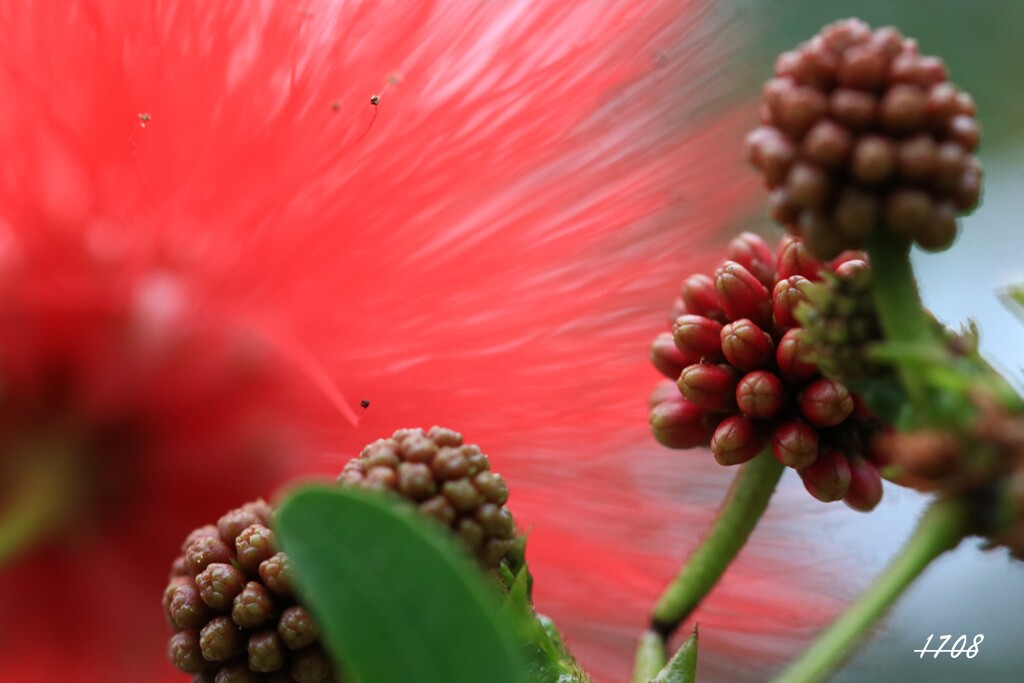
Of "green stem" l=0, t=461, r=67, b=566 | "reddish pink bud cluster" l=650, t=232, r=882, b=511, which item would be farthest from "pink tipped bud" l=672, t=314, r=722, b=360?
"green stem" l=0, t=461, r=67, b=566

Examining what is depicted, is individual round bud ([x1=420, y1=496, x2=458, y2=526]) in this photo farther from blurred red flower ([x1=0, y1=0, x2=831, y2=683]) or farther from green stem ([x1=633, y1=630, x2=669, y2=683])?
blurred red flower ([x1=0, y1=0, x2=831, y2=683])

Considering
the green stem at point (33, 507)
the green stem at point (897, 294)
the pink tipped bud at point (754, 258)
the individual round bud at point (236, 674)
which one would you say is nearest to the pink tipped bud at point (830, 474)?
the pink tipped bud at point (754, 258)

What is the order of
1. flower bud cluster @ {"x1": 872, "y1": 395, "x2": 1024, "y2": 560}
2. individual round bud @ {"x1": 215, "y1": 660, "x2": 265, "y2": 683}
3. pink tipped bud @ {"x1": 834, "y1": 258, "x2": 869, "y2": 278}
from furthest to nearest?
individual round bud @ {"x1": 215, "y1": 660, "x2": 265, "y2": 683}
pink tipped bud @ {"x1": 834, "y1": 258, "x2": 869, "y2": 278}
flower bud cluster @ {"x1": 872, "y1": 395, "x2": 1024, "y2": 560}

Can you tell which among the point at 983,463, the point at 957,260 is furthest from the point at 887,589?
the point at 957,260

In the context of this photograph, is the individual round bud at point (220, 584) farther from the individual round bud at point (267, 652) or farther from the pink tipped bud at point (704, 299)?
the pink tipped bud at point (704, 299)

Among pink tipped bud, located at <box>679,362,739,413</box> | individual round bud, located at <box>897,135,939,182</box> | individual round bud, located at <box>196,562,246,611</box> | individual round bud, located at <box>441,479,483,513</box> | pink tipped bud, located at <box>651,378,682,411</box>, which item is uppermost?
individual round bud, located at <box>897,135,939,182</box>

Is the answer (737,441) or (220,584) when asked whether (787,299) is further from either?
(220,584)

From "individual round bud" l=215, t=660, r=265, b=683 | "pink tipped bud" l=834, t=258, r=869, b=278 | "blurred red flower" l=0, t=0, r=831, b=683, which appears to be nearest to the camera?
"pink tipped bud" l=834, t=258, r=869, b=278

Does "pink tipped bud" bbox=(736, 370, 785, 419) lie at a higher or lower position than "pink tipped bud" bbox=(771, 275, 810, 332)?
lower
